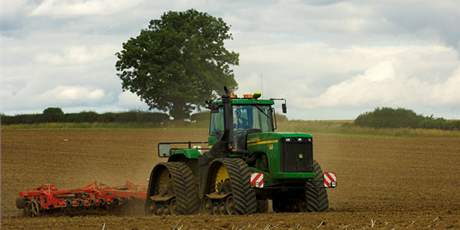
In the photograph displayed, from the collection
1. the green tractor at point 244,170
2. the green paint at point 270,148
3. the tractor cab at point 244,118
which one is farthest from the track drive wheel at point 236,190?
the tractor cab at point 244,118

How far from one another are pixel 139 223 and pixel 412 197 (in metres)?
11.5

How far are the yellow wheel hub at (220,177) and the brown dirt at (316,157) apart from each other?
1.16 m

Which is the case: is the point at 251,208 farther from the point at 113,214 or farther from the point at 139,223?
the point at 113,214

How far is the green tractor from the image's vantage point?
1800 cm

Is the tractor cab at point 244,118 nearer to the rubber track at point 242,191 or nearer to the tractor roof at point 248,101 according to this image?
the tractor roof at point 248,101

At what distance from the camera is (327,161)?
129 feet

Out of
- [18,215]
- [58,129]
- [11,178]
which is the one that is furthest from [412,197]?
[58,129]

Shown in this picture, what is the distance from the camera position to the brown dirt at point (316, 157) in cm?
1602

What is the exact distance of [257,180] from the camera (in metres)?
17.8

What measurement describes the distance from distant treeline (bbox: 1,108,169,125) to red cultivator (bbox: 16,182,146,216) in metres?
36.4

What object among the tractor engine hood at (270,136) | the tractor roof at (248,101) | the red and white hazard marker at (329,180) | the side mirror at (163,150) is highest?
the tractor roof at (248,101)

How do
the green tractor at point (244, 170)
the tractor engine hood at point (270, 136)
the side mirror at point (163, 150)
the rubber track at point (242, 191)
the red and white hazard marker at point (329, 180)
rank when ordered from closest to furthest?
the rubber track at point (242, 191) < the green tractor at point (244, 170) < the tractor engine hood at point (270, 136) < the red and white hazard marker at point (329, 180) < the side mirror at point (163, 150)

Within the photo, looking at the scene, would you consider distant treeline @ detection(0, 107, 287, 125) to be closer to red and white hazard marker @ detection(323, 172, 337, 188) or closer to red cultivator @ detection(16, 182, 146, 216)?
red cultivator @ detection(16, 182, 146, 216)

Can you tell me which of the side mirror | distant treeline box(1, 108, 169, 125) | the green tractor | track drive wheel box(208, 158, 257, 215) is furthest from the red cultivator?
distant treeline box(1, 108, 169, 125)
